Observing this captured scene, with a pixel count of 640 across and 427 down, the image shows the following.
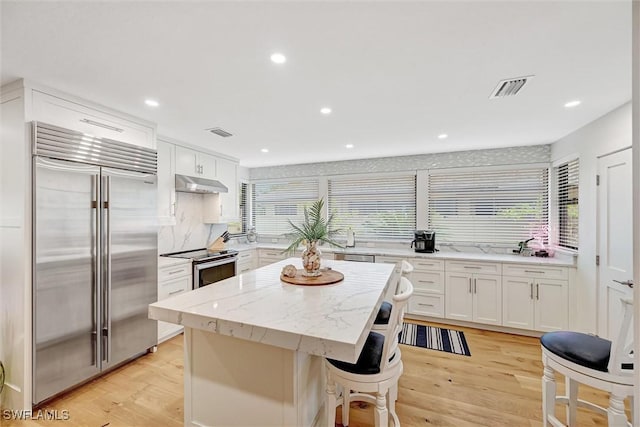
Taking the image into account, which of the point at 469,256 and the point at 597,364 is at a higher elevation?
the point at 469,256

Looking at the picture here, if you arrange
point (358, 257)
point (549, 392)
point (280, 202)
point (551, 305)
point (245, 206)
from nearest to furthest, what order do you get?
point (549, 392)
point (551, 305)
point (358, 257)
point (280, 202)
point (245, 206)

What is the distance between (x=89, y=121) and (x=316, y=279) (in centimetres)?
239

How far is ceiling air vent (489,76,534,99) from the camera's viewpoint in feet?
6.54

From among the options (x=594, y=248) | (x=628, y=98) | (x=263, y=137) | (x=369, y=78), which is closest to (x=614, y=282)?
(x=594, y=248)

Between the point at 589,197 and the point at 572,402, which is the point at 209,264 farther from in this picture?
the point at 589,197

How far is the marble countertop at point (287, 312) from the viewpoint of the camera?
1.15 meters

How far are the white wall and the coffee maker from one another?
5.31 feet

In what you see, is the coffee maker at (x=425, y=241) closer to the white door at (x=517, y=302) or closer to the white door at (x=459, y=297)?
the white door at (x=459, y=297)

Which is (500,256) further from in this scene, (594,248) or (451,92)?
(451,92)

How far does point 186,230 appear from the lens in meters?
3.97

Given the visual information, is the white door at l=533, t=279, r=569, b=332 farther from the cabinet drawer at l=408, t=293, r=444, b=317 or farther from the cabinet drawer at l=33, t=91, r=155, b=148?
the cabinet drawer at l=33, t=91, r=155, b=148

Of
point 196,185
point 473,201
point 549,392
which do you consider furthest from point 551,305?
point 196,185

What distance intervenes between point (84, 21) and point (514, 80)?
2.70 m

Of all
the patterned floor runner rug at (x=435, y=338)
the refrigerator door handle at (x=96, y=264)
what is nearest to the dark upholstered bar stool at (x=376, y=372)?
the patterned floor runner rug at (x=435, y=338)
